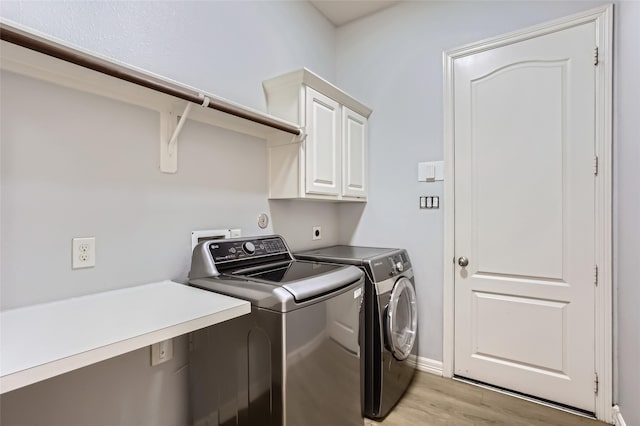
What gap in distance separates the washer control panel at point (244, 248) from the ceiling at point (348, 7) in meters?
1.99

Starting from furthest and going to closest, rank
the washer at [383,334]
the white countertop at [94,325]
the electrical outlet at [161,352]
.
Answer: the washer at [383,334]
the electrical outlet at [161,352]
the white countertop at [94,325]

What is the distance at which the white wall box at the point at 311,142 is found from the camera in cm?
200

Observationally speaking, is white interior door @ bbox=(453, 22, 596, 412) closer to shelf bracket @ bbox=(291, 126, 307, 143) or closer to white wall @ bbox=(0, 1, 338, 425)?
shelf bracket @ bbox=(291, 126, 307, 143)

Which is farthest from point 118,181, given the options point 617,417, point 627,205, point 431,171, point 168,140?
point 617,417

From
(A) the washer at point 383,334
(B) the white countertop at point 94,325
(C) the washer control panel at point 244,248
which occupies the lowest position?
(A) the washer at point 383,334

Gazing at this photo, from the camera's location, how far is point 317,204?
102 inches

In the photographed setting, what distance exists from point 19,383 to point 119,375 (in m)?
0.77

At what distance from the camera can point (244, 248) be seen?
1.74m

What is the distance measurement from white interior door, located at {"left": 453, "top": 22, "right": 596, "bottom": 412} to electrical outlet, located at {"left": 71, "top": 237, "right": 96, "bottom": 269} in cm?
218

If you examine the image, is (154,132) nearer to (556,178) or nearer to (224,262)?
(224,262)

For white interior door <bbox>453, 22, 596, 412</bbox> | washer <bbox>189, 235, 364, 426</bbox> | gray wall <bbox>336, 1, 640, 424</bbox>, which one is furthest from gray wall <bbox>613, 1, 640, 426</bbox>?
washer <bbox>189, 235, 364, 426</bbox>

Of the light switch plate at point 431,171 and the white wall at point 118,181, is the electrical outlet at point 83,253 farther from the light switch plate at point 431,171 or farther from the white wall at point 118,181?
the light switch plate at point 431,171

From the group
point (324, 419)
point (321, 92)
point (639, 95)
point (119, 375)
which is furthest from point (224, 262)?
point (639, 95)

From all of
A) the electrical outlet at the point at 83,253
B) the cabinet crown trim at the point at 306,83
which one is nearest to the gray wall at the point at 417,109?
the cabinet crown trim at the point at 306,83
